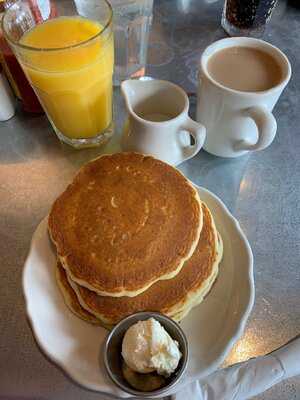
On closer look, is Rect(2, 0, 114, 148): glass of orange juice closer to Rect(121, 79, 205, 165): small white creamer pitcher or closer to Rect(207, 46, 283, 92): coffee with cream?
Rect(121, 79, 205, 165): small white creamer pitcher

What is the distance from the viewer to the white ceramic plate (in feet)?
2.07

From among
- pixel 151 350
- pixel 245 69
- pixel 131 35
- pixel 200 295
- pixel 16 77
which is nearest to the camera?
pixel 151 350

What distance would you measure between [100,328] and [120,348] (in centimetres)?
6

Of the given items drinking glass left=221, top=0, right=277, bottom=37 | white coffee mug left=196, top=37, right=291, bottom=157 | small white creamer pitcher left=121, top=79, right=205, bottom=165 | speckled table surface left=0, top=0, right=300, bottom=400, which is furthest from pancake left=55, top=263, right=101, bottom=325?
drinking glass left=221, top=0, right=277, bottom=37

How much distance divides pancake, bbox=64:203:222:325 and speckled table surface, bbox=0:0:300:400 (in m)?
0.15

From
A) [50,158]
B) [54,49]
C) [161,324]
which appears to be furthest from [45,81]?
[161,324]

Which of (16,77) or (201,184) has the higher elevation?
(16,77)

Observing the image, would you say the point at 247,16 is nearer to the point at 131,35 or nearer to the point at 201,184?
the point at 131,35

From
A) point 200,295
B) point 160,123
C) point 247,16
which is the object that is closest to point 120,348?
point 200,295

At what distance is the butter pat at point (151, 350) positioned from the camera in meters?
0.59

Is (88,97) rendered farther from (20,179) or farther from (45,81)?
(20,179)

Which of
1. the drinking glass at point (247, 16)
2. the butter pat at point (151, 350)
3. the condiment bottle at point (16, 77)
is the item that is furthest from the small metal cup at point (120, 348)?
the drinking glass at point (247, 16)

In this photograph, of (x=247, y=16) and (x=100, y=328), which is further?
(x=247, y=16)

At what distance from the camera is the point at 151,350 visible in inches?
23.2
